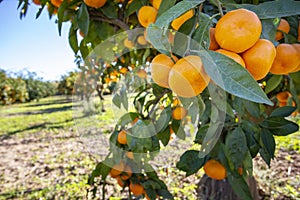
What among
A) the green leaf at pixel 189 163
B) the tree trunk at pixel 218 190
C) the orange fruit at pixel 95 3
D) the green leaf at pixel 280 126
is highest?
the orange fruit at pixel 95 3

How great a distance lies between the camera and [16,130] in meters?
5.61

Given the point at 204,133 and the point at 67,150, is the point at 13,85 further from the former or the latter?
the point at 204,133

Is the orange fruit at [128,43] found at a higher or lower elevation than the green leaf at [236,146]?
higher

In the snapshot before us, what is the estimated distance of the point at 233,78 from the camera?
0.86ft

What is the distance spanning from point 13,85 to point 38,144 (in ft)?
25.7

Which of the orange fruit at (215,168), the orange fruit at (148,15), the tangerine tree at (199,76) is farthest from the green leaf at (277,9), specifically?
the orange fruit at (215,168)

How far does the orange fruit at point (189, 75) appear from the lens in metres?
0.29

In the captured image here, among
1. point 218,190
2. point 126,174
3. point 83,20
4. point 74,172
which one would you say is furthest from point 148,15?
point 74,172

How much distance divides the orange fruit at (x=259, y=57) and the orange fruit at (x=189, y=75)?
0.06m

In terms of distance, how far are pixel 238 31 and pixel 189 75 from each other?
0.23ft

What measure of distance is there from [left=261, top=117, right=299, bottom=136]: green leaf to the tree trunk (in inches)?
40.6

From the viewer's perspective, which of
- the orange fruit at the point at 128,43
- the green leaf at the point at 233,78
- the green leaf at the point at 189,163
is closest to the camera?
the green leaf at the point at 233,78

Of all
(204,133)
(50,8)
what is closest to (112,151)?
(204,133)

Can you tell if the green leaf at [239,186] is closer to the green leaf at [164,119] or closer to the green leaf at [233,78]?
the green leaf at [164,119]
